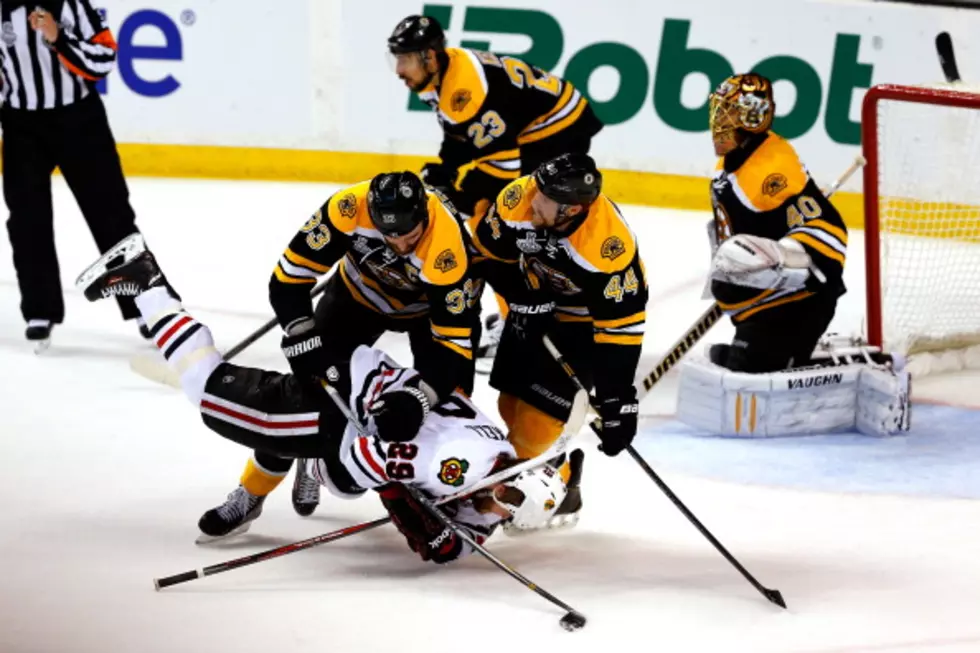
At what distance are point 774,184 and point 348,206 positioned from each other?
4.60 feet

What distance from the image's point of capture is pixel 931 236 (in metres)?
4.97

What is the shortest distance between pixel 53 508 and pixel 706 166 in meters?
3.75

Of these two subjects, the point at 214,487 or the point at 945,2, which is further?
the point at 945,2

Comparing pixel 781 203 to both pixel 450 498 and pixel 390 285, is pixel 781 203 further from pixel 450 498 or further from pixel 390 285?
pixel 450 498

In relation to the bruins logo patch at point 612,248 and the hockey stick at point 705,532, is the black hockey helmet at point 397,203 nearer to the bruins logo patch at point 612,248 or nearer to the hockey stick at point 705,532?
the bruins logo patch at point 612,248

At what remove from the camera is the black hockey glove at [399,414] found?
3031 millimetres

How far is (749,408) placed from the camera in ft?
14.1

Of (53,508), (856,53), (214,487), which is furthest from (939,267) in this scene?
(53,508)

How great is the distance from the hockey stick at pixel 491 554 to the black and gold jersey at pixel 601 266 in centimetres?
14

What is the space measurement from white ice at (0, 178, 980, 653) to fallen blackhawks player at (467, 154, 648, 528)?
326 millimetres

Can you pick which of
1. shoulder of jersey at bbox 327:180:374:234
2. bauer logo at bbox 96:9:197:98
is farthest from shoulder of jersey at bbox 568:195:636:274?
bauer logo at bbox 96:9:197:98

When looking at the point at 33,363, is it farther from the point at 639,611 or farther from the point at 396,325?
the point at 639,611

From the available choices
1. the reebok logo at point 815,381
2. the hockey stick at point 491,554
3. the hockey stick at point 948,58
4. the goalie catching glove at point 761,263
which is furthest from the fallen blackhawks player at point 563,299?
the hockey stick at point 948,58

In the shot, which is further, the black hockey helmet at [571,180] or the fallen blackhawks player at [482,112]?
the fallen blackhawks player at [482,112]
